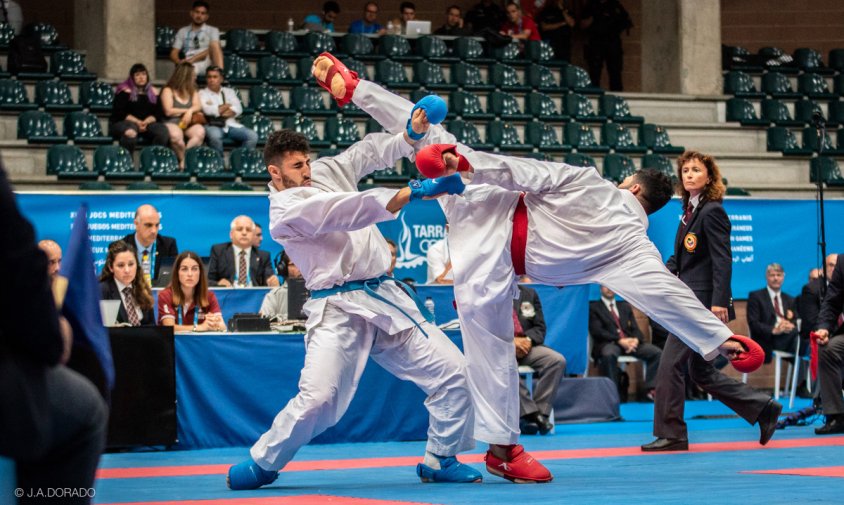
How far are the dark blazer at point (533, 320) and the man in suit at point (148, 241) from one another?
2941 mm

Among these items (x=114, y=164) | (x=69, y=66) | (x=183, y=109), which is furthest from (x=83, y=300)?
(x=69, y=66)

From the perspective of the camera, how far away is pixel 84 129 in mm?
12938

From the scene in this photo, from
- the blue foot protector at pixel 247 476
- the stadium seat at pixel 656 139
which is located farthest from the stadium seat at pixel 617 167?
the blue foot protector at pixel 247 476

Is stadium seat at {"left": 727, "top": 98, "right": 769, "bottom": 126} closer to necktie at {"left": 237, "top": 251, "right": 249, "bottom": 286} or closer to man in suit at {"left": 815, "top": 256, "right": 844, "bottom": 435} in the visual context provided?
man in suit at {"left": 815, "top": 256, "right": 844, "bottom": 435}

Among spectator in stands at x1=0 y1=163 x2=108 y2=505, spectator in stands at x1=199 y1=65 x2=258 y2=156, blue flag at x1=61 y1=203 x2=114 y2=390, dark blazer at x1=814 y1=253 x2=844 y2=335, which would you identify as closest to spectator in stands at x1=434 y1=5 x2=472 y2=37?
spectator in stands at x1=199 y1=65 x2=258 y2=156

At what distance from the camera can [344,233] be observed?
Answer: 17.2 feet

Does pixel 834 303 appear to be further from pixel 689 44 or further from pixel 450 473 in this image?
pixel 689 44

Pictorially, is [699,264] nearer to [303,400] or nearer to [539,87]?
A: [303,400]

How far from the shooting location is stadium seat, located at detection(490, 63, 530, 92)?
15914 millimetres

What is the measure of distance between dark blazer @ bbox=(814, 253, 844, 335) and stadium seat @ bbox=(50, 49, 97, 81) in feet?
30.9

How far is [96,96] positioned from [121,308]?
6392 mm

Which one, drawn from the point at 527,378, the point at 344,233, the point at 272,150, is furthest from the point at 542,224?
the point at 527,378

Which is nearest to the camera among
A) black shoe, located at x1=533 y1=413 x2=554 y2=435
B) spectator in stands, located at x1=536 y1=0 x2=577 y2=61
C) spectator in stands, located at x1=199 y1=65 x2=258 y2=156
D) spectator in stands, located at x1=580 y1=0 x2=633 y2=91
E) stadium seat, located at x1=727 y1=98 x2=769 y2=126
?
black shoe, located at x1=533 y1=413 x2=554 y2=435

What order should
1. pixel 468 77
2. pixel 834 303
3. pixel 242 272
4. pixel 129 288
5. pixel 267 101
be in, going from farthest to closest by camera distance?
pixel 468 77 → pixel 267 101 → pixel 242 272 → pixel 834 303 → pixel 129 288
